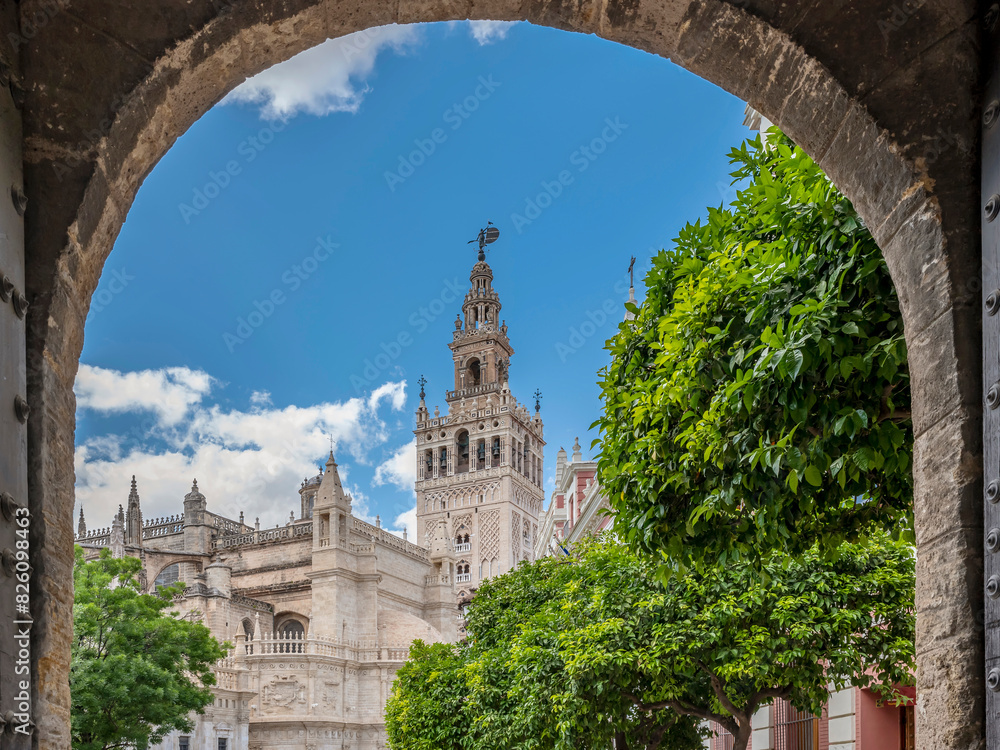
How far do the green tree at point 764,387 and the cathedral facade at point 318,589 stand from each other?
94.8 ft

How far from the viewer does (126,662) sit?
26.7m

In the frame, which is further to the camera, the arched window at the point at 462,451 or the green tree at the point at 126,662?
the arched window at the point at 462,451

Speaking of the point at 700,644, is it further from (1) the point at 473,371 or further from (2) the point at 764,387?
(1) the point at 473,371

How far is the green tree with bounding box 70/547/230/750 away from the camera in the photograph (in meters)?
26.0

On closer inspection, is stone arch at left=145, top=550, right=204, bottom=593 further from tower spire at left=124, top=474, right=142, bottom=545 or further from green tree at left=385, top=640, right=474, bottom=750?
green tree at left=385, top=640, right=474, bottom=750

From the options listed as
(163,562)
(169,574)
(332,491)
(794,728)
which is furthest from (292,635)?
(794,728)

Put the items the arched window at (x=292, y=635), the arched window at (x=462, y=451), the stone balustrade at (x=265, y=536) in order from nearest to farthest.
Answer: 1. the arched window at (x=292, y=635)
2. the stone balustrade at (x=265, y=536)
3. the arched window at (x=462, y=451)

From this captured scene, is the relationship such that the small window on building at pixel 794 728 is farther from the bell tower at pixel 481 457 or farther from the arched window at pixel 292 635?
the bell tower at pixel 481 457

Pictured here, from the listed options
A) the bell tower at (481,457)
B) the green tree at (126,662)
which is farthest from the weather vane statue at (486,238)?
the green tree at (126,662)

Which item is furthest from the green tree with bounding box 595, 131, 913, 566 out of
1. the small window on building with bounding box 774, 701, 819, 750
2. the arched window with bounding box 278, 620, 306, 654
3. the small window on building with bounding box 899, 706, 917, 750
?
the arched window with bounding box 278, 620, 306, 654

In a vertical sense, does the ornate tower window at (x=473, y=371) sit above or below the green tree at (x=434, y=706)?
above

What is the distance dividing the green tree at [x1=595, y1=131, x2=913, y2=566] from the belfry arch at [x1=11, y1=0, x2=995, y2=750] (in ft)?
5.17

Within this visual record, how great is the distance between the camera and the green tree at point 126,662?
85.1 feet

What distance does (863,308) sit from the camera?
17.4 feet
